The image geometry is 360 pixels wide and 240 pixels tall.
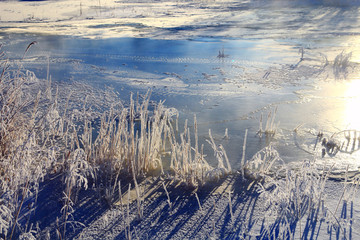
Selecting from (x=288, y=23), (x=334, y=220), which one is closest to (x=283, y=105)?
(x=334, y=220)

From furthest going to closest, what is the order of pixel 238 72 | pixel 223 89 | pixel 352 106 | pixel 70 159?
pixel 238 72 → pixel 223 89 → pixel 352 106 → pixel 70 159

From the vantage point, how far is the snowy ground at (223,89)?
2.99 m

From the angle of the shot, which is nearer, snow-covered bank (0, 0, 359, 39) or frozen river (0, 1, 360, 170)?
frozen river (0, 1, 360, 170)

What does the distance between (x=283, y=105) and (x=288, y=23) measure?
33.1 ft

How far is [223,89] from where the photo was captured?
22.6 feet

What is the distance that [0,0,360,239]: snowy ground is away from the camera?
9.80 feet

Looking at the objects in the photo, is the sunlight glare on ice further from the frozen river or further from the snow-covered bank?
the snow-covered bank

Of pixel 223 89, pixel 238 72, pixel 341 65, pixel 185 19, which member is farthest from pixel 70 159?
pixel 185 19

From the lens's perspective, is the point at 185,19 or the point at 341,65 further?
the point at 185,19

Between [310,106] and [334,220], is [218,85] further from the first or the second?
[334,220]

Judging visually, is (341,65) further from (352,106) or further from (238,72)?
(352,106)

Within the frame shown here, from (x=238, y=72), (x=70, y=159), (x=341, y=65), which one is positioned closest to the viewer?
(x=70, y=159)

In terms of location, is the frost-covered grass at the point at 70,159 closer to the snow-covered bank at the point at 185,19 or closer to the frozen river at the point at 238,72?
the frozen river at the point at 238,72

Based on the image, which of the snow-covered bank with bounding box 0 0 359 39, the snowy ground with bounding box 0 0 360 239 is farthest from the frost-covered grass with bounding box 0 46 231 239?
the snow-covered bank with bounding box 0 0 359 39
